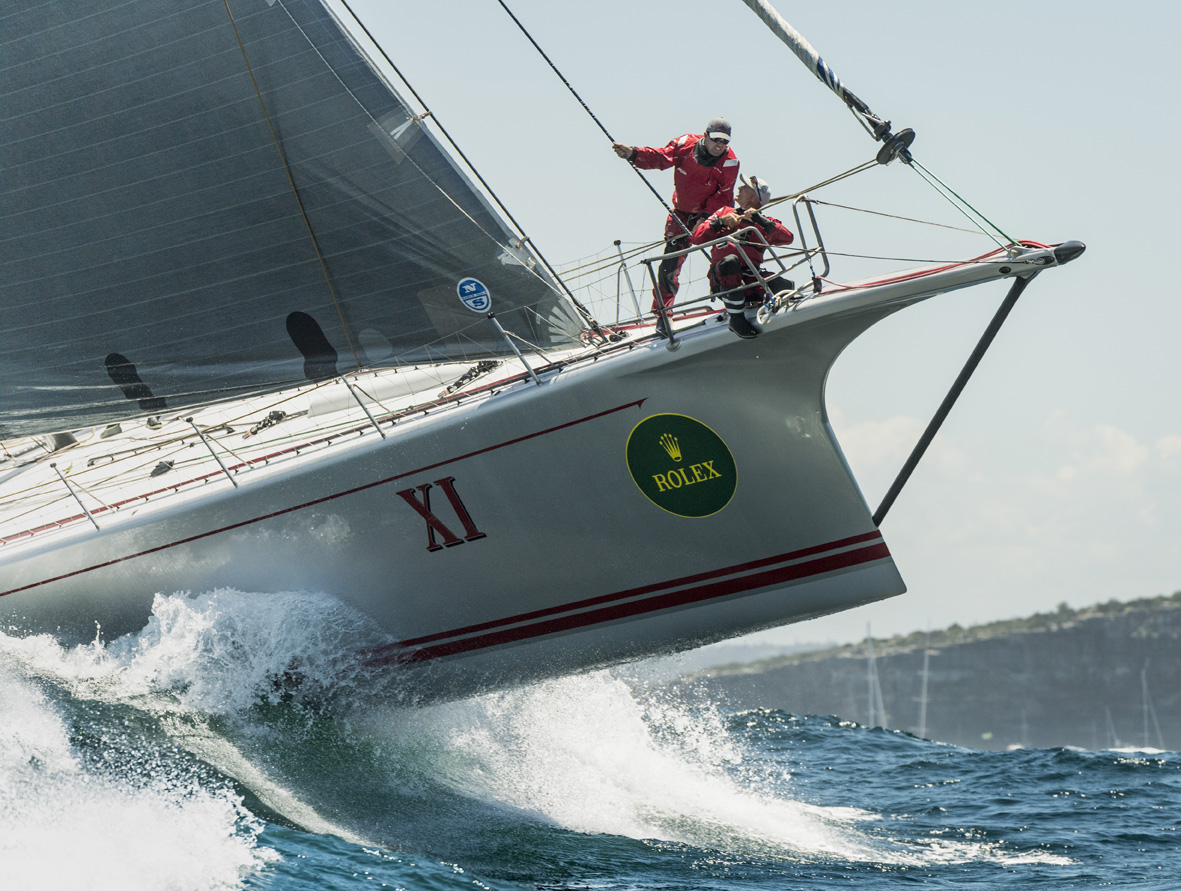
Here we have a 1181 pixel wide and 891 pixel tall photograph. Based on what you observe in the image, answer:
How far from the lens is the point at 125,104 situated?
629 centimetres

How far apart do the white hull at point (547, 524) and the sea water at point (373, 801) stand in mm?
309

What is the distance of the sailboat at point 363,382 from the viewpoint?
523 cm

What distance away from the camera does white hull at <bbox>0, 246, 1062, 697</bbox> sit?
5.18 m

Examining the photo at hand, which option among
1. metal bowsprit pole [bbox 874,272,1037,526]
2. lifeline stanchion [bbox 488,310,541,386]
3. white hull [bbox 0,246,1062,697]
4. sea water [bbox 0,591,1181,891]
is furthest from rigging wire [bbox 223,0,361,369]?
metal bowsprit pole [bbox 874,272,1037,526]

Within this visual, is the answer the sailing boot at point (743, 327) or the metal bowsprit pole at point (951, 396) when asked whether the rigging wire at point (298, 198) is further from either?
the metal bowsprit pole at point (951, 396)

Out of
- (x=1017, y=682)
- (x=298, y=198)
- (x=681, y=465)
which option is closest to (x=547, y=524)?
(x=681, y=465)

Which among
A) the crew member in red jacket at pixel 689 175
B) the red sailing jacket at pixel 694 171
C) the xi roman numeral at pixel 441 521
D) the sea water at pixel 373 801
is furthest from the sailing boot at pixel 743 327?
the sea water at pixel 373 801

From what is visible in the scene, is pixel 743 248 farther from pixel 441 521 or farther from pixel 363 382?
pixel 363 382

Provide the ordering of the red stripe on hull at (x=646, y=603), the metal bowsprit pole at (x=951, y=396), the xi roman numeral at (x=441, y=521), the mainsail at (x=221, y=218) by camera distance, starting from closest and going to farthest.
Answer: the metal bowsprit pole at (x=951, y=396)
the red stripe on hull at (x=646, y=603)
the xi roman numeral at (x=441, y=521)
the mainsail at (x=221, y=218)

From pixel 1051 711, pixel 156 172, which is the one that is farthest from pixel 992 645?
pixel 156 172

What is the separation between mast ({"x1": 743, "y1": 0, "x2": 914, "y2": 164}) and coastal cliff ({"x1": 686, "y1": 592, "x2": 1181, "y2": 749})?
175ft

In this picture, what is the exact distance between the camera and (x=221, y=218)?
6.29 m

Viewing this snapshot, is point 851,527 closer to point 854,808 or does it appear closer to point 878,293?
point 878,293

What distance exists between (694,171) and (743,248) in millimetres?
1084
